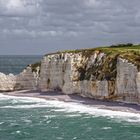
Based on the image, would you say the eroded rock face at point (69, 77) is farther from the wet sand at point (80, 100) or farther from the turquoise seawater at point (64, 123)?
the turquoise seawater at point (64, 123)

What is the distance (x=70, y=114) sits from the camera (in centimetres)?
7738

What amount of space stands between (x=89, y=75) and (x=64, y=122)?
28.1m

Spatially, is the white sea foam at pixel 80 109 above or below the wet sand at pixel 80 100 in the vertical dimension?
below

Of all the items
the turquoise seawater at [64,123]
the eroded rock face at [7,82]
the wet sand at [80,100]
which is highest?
the eroded rock face at [7,82]

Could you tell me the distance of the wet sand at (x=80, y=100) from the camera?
263 ft

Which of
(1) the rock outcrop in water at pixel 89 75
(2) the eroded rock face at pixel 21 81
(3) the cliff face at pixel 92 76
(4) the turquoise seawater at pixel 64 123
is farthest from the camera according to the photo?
(2) the eroded rock face at pixel 21 81

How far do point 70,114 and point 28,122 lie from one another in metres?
9.89

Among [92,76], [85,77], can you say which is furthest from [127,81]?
[85,77]

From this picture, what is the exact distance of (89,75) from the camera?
9650 cm

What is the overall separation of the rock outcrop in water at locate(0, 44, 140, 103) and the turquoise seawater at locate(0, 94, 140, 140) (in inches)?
286

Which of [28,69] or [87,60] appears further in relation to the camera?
[28,69]

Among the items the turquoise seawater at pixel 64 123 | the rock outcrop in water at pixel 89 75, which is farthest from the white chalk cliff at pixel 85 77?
the turquoise seawater at pixel 64 123

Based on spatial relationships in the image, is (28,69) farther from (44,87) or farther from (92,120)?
(92,120)

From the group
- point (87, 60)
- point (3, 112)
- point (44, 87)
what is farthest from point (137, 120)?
point (44, 87)
